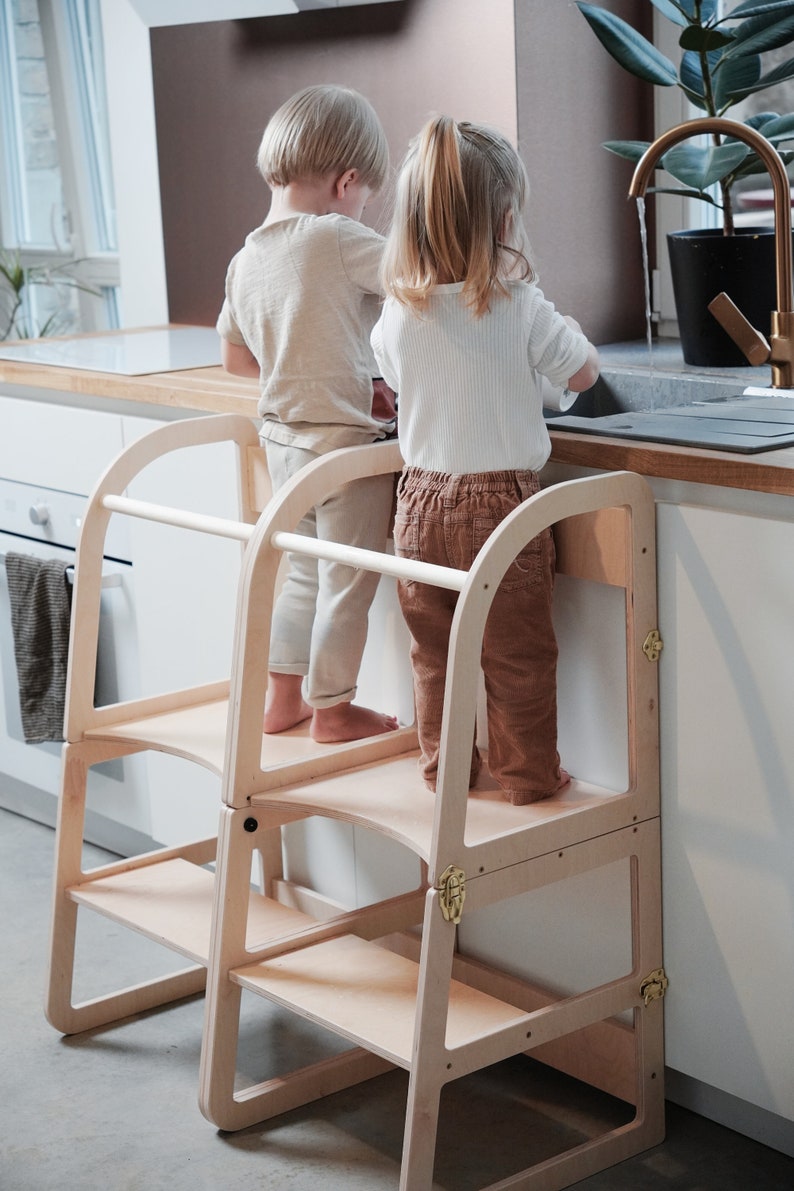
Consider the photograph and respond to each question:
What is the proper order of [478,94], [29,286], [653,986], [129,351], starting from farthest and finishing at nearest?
[29,286] → [129,351] → [478,94] → [653,986]

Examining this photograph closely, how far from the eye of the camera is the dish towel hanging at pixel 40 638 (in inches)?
99.3

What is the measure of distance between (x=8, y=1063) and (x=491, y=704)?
34.3 inches

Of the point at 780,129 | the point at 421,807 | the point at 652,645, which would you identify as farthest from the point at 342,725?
the point at 780,129

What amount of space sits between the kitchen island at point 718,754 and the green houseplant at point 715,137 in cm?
49

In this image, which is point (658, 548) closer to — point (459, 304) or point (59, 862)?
point (459, 304)

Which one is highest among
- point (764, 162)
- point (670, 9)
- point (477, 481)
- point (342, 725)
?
point (670, 9)

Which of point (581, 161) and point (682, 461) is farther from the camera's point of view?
point (581, 161)

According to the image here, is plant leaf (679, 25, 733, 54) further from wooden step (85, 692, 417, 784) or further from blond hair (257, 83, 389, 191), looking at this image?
wooden step (85, 692, 417, 784)

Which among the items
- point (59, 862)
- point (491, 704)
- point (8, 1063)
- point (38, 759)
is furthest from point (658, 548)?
point (38, 759)

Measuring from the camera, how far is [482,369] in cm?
165

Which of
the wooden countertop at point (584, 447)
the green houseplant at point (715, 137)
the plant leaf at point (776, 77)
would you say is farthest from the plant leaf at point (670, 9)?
the wooden countertop at point (584, 447)

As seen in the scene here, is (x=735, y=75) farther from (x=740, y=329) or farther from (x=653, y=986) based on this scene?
(x=653, y=986)

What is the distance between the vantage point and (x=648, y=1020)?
5.83ft

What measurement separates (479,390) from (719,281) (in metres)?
0.62
